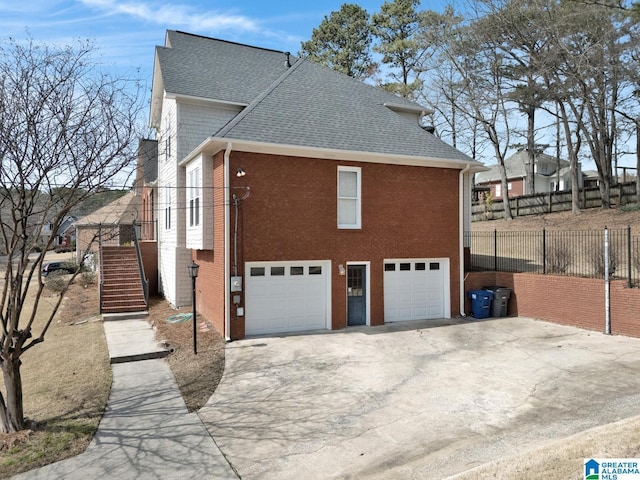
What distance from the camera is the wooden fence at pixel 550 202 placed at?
26.0 m

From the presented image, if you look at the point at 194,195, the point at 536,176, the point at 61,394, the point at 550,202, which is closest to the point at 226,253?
the point at 194,195

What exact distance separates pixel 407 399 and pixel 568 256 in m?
10.0

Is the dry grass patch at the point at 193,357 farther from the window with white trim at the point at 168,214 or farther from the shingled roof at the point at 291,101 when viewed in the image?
the shingled roof at the point at 291,101

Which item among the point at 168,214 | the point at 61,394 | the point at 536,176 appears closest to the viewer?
the point at 61,394

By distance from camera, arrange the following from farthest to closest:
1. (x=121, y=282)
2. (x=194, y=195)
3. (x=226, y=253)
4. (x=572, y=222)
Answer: (x=572, y=222)
(x=121, y=282)
(x=194, y=195)
(x=226, y=253)

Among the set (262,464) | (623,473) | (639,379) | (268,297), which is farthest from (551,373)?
(268,297)

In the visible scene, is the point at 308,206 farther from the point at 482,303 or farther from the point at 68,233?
the point at 68,233

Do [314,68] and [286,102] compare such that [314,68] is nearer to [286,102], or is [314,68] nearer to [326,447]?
[286,102]

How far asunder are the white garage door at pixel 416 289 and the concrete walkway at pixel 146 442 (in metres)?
7.56

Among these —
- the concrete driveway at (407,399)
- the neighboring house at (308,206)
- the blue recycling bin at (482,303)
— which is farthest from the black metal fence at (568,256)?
the neighboring house at (308,206)

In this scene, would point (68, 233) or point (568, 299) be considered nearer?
point (568, 299)

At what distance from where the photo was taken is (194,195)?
14.2 metres

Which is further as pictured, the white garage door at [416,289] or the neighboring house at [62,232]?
the white garage door at [416,289]

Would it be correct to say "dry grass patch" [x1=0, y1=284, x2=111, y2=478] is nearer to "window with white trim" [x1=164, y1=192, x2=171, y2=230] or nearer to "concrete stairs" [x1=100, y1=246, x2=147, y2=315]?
"concrete stairs" [x1=100, y1=246, x2=147, y2=315]
